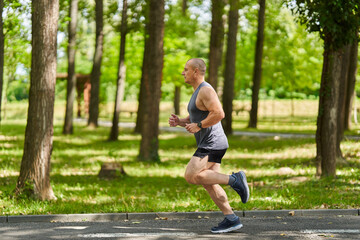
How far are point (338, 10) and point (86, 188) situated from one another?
6134mm

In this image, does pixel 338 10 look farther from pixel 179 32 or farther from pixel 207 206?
pixel 179 32

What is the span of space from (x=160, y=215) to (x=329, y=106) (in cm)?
507

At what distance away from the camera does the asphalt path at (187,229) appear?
6.96 meters

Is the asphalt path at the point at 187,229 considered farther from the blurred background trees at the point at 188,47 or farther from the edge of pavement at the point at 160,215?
the blurred background trees at the point at 188,47

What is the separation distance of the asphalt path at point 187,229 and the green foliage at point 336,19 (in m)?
4.52

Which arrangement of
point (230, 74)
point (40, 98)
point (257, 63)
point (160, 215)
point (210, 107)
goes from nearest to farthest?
point (210, 107) → point (160, 215) → point (40, 98) → point (230, 74) → point (257, 63)

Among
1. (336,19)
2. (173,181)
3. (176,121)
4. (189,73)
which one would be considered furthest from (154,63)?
(189,73)

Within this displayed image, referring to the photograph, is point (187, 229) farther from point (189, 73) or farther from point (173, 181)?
point (173, 181)

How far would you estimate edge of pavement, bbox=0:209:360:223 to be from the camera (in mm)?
8188

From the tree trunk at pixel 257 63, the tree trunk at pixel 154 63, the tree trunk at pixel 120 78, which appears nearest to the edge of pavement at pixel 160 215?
the tree trunk at pixel 154 63

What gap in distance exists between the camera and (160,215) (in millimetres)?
8391

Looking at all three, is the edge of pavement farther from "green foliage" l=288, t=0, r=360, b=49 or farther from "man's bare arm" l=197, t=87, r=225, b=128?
"green foliage" l=288, t=0, r=360, b=49

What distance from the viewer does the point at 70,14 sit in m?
29.6

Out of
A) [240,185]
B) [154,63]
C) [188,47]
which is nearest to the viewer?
[240,185]
